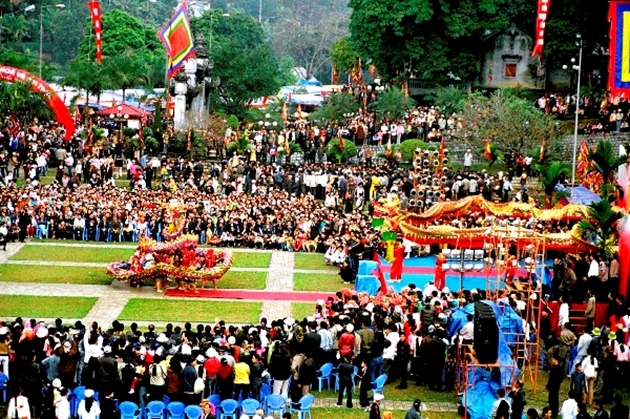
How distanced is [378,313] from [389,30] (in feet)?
138

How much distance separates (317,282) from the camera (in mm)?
39219

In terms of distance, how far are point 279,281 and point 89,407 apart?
52.6ft

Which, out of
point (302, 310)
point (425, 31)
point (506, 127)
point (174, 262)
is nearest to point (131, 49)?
point (425, 31)

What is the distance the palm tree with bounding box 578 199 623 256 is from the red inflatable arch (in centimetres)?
2565

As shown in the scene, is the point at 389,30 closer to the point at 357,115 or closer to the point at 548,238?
the point at 357,115

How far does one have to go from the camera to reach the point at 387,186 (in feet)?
164

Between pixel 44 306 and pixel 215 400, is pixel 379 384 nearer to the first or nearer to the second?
pixel 215 400

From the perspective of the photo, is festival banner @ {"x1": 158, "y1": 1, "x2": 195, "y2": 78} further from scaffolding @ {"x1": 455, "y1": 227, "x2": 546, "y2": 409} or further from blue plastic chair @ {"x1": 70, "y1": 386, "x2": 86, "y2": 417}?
blue plastic chair @ {"x1": 70, "y1": 386, "x2": 86, "y2": 417}

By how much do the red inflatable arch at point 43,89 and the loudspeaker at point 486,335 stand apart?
3057 cm

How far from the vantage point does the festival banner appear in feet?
206

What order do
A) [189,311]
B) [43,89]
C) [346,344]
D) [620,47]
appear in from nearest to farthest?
[346,344] → [620,47] → [189,311] → [43,89]

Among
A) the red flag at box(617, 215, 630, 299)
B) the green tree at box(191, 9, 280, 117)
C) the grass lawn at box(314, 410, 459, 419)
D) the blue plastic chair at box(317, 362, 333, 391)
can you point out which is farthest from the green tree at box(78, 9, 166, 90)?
the grass lawn at box(314, 410, 459, 419)

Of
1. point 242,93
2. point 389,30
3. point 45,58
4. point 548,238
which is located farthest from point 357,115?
point 45,58

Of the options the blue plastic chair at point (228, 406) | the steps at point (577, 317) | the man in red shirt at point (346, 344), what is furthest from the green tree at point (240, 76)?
the blue plastic chair at point (228, 406)
